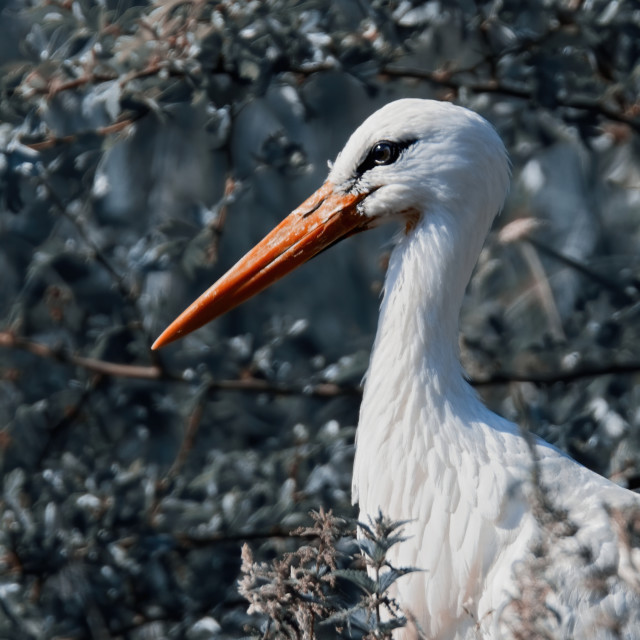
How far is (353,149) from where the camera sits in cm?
220

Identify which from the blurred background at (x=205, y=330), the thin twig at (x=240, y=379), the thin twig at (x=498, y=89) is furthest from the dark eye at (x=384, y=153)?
the thin twig at (x=240, y=379)

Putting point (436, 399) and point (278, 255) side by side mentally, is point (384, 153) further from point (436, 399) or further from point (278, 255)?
point (436, 399)

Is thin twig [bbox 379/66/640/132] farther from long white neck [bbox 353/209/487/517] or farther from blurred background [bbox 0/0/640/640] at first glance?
Result: long white neck [bbox 353/209/487/517]

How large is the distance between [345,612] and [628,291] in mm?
1637

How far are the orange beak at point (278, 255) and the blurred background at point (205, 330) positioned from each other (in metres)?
0.35

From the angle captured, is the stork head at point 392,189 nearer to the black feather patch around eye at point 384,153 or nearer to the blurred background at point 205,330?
the black feather patch around eye at point 384,153

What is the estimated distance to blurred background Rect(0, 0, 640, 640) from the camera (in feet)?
8.20

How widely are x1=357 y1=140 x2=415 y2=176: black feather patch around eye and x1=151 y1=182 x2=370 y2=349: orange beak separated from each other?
3.3 inches

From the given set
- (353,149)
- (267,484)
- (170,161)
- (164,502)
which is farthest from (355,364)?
(170,161)

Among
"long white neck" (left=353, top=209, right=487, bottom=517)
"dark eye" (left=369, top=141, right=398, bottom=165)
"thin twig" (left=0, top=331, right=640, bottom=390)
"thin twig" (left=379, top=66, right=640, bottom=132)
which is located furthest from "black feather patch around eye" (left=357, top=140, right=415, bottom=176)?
"thin twig" (left=0, top=331, right=640, bottom=390)

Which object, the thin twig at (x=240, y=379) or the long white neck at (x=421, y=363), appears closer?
the long white neck at (x=421, y=363)

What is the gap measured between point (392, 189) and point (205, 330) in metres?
1.04

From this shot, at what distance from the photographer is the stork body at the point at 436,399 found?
2000 mm

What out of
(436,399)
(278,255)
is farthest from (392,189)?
(436,399)
